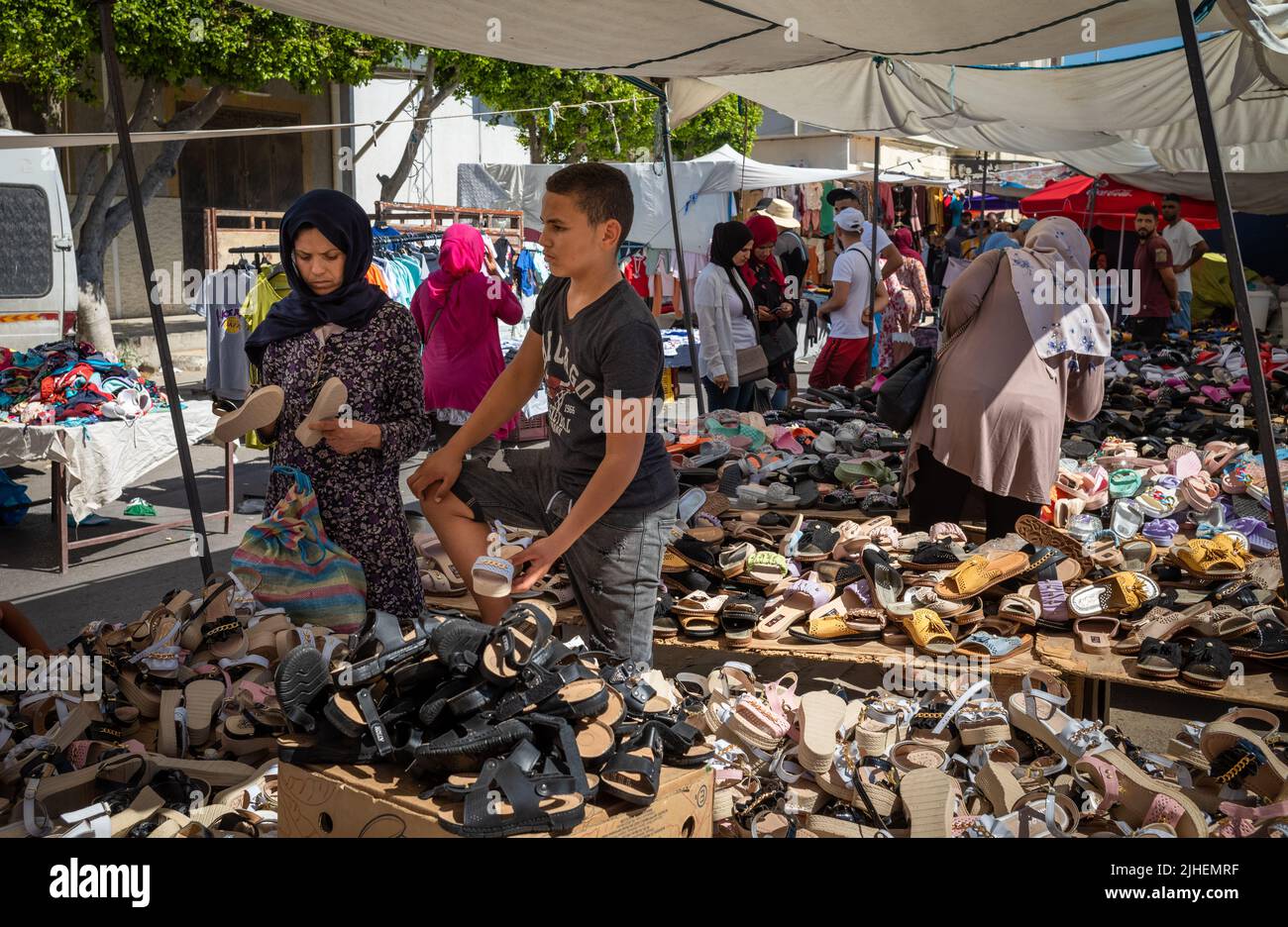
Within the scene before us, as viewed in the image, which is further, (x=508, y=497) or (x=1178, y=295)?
(x=1178, y=295)

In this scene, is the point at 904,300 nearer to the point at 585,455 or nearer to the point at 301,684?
the point at 585,455

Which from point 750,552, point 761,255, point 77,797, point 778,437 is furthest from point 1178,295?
point 77,797

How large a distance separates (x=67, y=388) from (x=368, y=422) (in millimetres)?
3907

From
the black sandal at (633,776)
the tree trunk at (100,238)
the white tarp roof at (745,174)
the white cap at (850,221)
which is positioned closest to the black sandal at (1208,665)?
the black sandal at (633,776)

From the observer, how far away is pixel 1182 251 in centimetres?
1336

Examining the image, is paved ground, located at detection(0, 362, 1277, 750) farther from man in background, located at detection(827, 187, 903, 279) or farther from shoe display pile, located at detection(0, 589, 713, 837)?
man in background, located at detection(827, 187, 903, 279)

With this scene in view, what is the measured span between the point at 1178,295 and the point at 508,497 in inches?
477

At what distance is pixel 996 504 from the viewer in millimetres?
4664

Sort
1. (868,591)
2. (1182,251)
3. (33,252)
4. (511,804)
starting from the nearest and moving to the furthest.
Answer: (511,804) < (868,591) < (33,252) < (1182,251)

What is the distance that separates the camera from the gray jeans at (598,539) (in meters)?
2.92

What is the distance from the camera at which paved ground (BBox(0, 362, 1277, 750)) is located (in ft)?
14.8

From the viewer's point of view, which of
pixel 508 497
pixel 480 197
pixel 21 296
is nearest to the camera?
pixel 508 497

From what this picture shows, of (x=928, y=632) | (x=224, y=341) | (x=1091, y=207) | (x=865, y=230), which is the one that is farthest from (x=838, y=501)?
(x=1091, y=207)

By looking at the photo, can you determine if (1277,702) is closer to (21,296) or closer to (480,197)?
(21,296)
